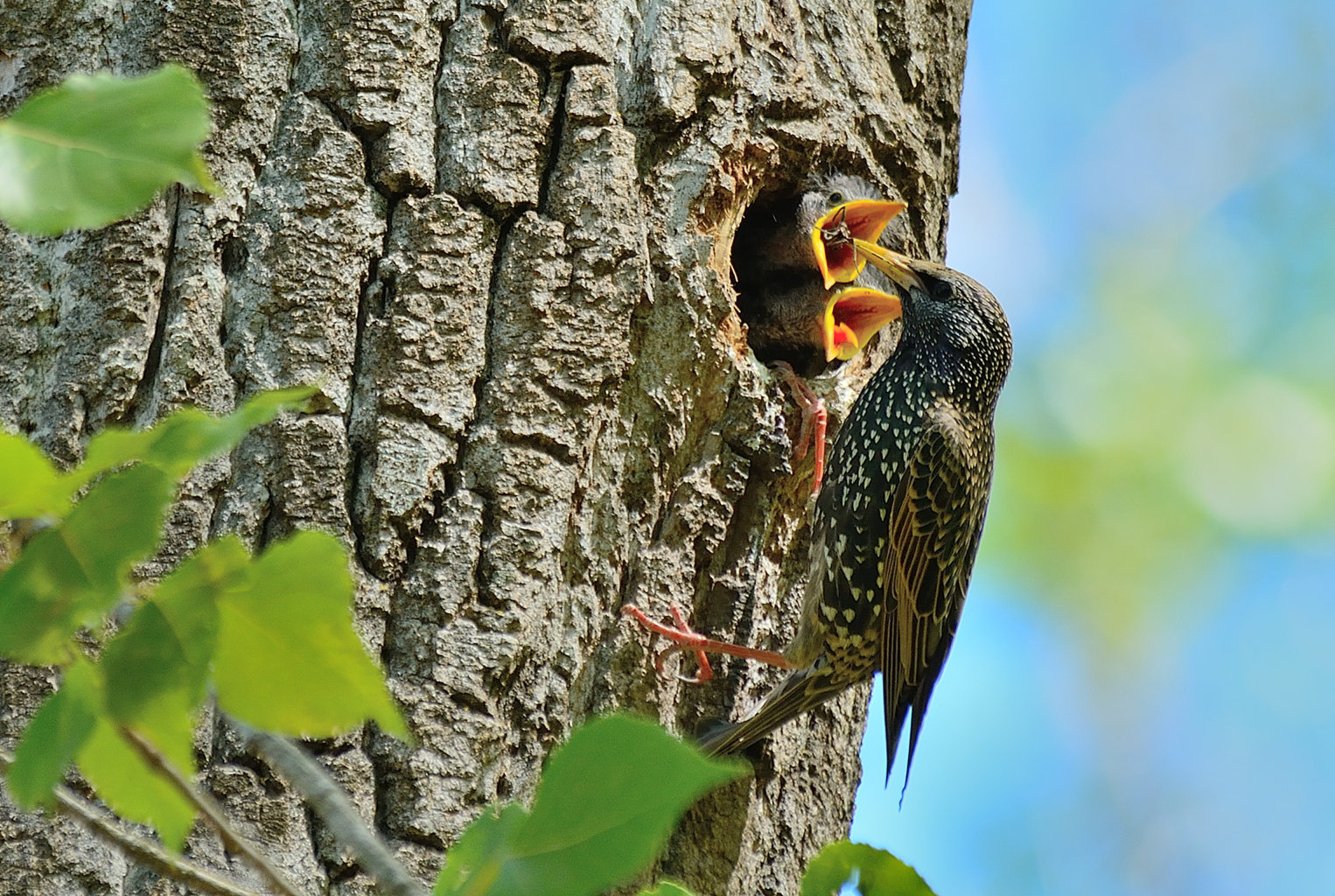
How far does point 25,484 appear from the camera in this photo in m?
0.66

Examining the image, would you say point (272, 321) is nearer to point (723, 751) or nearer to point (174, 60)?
point (174, 60)

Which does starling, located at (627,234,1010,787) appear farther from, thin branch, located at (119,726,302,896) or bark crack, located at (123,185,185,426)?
thin branch, located at (119,726,302,896)

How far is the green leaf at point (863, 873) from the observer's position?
1.02 meters

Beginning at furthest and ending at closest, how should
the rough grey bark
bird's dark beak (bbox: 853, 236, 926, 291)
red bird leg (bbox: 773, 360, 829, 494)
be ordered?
bird's dark beak (bbox: 853, 236, 926, 291) < red bird leg (bbox: 773, 360, 829, 494) < the rough grey bark

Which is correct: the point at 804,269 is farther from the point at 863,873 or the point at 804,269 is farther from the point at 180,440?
the point at 180,440

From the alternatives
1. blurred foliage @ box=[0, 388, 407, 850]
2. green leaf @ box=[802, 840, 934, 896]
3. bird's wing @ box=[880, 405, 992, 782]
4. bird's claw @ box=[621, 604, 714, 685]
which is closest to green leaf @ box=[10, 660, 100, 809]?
blurred foliage @ box=[0, 388, 407, 850]

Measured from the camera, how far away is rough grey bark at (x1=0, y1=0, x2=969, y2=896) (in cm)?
235

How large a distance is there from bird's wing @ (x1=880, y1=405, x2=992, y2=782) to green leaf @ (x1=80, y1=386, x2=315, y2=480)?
10.6 ft

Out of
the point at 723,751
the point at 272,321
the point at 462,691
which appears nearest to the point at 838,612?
the point at 723,751

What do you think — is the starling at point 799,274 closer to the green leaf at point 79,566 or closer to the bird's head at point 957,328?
the bird's head at point 957,328

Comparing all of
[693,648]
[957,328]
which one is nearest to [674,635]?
[693,648]

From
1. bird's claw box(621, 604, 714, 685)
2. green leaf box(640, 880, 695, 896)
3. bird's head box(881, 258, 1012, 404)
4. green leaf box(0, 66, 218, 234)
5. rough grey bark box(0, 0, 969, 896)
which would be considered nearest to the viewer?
green leaf box(0, 66, 218, 234)

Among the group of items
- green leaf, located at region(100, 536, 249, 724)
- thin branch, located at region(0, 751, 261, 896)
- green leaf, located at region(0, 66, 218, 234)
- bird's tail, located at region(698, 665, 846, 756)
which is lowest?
bird's tail, located at region(698, 665, 846, 756)

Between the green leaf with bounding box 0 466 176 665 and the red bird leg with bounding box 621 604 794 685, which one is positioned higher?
the green leaf with bounding box 0 466 176 665
